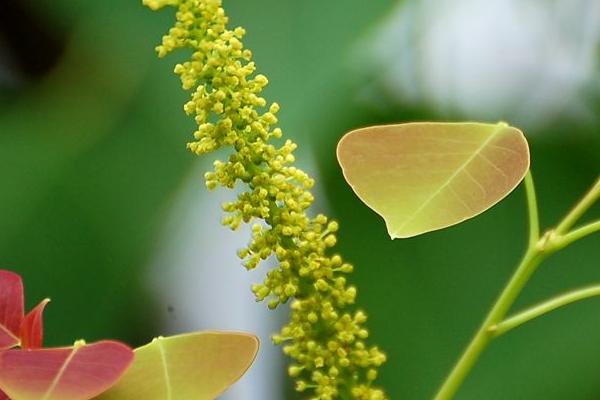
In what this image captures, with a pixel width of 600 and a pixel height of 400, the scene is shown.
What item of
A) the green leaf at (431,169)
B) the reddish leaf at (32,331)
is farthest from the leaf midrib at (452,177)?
the reddish leaf at (32,331)

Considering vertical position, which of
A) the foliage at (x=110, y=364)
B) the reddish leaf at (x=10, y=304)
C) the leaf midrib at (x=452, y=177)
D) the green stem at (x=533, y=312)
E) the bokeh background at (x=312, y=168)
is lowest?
Answer: the bokeh background at (x=312, y=168)

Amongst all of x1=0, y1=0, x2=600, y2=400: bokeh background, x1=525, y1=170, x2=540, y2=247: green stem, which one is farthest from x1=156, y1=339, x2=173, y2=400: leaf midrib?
x1=0, y1=0, x2=600, y2=400: bokeh background

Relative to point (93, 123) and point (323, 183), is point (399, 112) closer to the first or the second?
point (323, 183)

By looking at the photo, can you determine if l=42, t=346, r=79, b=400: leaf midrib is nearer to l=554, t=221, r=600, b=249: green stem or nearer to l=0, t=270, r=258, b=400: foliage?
l=0, t=270, r=258, b=400: foliage

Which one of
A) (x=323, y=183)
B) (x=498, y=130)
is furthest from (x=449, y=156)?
(x=323, y=183)

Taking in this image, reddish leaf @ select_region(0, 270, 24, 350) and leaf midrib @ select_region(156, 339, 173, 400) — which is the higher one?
reddish leaf @ select_region(0, 270, 24, 350)

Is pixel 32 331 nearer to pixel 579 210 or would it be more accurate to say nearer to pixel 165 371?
pixel 165 371

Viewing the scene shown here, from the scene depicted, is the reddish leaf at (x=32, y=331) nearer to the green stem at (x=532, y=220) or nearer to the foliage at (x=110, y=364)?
the foliage at (x=110, y=364)
